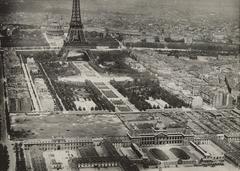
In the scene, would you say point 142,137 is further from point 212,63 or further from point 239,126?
point 212,63

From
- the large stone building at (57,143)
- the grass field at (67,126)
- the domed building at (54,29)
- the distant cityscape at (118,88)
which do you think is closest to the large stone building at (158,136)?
the distant cityscape at (118,88)

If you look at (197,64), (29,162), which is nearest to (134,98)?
(197,64)

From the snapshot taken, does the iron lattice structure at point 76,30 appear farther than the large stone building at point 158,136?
Yes

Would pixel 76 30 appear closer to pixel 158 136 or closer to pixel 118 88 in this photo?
pixel 118 88

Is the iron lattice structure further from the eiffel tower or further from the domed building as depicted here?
the domed building

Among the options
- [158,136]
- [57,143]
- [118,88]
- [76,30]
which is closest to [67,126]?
[57,143]

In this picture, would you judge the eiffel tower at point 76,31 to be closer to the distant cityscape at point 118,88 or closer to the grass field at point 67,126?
the distant cityscape at point 118,88
